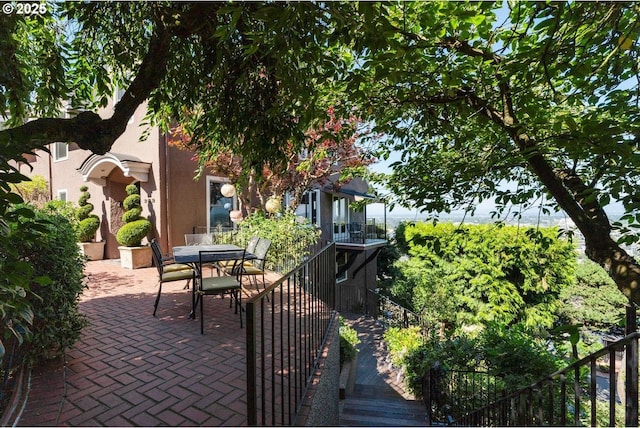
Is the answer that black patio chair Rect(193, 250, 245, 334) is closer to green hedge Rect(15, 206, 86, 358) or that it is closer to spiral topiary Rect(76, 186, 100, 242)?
green hedge Rect(15, 206, 86, 358)

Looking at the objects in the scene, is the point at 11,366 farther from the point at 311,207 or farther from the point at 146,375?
the point at 311,207

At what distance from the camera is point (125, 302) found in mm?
5285

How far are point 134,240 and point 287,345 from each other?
6841mm

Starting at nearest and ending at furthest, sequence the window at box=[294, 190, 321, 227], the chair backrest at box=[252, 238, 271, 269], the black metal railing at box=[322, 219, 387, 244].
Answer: the chair backrest at box=[252, 238, 271, 269], the window at box=[294, 190, 321, 227], the black metal railing at box=[322, 219, 387, 244]

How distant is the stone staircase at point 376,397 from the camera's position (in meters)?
5.49

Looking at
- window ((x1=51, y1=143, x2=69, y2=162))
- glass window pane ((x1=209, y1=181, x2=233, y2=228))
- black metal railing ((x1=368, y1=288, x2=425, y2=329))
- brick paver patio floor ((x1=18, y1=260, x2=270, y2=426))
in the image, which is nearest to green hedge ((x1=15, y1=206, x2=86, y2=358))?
brick paver patio floor ((x1=18, y1=260, x2=270, y2=426))

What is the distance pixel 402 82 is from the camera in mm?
2848

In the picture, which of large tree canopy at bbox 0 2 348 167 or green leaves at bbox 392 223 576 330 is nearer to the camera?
large tree canopy at bbox 0 2 348 167

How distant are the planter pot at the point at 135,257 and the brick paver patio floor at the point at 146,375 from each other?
3.55 meters

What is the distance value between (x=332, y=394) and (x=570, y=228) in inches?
135

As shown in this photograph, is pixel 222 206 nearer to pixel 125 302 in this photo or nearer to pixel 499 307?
pixel 125 302

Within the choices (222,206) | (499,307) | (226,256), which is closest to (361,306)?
(499,307)

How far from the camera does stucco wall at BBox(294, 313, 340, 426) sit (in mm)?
2669

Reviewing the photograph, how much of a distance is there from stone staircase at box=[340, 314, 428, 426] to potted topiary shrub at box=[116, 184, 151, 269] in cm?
633
